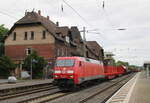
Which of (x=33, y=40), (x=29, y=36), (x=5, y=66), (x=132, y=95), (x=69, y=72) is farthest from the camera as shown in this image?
(x=29, y=36)

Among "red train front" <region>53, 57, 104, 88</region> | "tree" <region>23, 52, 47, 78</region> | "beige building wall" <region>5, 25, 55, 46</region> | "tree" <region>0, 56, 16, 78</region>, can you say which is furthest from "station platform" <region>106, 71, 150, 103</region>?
"beige building wall" <region>5, 25, 55, 46</region>

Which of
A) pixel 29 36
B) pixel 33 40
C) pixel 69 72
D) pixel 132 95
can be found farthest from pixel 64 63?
pixel 29 36

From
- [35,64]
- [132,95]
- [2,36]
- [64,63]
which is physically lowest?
[132,95]

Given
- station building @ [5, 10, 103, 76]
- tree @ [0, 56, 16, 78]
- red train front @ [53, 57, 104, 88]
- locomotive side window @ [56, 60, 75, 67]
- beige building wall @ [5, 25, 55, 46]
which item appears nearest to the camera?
red train front @ [53, 57, 104, 88]

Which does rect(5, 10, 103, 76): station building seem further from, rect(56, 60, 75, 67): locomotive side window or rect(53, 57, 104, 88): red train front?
rect(53, 57, 104, 88): red train front

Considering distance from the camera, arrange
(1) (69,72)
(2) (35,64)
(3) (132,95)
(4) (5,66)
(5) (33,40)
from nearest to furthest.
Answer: (3) (132,95)
(1) (69,72)
(4) (5,66)
(2) (35,64)
(5) (33,40)

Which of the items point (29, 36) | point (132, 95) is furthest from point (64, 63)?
point (29, 36)

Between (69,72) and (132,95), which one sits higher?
(69,72)

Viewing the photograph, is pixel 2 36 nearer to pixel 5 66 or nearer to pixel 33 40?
pixel 33 40

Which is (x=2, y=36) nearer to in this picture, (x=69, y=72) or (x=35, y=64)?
(x=35, y=64)

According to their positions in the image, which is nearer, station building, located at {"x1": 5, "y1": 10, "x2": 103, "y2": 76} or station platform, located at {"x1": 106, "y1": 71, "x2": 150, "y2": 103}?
station platform, located at {"x1": 106, "y1": 71, "x2": 150, "y2": 103}

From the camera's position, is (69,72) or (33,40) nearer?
(69,72)

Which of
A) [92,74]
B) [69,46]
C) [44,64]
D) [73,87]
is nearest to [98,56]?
[69,46]

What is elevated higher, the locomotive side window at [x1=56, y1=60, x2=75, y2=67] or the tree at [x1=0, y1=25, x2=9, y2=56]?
the tree at [x1=0, y1=25, x2=9, y2=56]
